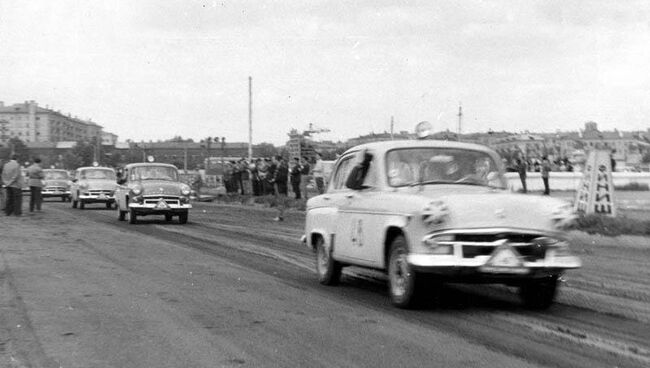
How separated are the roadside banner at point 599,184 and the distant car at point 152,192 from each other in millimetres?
10588

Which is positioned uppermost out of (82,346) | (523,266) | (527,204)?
(527,204)

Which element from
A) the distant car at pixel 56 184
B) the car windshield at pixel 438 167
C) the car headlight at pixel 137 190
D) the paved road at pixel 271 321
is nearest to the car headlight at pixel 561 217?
the paved road at pixel 271 321

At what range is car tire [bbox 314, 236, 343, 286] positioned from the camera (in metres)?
10.4

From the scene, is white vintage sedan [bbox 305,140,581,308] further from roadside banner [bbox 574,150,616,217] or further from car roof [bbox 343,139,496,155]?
roadside banner [bbox 574,150,616,217]

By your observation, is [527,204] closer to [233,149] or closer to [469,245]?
[469,245]

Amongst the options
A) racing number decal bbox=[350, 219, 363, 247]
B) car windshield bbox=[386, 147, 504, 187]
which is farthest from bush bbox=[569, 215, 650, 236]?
racing number decal bbox=[350, 219, 363, 247]

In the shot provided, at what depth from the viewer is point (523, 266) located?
796 centimetres

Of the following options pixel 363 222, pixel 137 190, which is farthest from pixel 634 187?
pixel 363 222

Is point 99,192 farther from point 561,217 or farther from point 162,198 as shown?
point 561,217

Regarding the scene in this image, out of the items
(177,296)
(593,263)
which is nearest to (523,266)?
(177,296)

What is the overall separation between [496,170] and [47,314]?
4900mm

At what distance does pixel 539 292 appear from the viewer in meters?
8.54

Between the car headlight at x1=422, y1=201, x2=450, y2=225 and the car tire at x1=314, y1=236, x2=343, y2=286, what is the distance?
2528mm

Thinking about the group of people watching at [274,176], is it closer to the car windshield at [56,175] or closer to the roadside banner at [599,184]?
the car windshield at [56,175]
